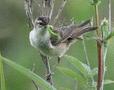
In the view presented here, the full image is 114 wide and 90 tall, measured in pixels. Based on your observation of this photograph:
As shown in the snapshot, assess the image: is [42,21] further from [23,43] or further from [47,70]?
[23,43]

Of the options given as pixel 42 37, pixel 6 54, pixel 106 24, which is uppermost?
pixel 106 24

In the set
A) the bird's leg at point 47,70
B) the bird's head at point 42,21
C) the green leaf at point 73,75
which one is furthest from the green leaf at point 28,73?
the bird's head at point 42,21

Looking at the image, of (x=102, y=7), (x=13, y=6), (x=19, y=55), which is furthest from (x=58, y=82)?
(x=13, y=6)

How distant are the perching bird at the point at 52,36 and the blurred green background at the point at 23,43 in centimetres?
76

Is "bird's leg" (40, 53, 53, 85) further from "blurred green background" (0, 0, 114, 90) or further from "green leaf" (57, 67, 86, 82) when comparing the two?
"blurred green background" (0, 0, 114, 90)

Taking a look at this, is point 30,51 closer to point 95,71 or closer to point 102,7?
point 102,7

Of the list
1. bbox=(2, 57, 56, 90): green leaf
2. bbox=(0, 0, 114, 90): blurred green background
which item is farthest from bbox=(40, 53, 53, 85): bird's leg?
bbox=(0, 0, 114, 90): blurred green background

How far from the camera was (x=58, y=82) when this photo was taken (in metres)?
3.02

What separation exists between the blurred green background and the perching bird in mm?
755

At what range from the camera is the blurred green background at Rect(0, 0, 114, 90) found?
127 inches

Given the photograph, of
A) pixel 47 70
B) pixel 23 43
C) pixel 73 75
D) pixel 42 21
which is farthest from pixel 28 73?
pixel 23 43

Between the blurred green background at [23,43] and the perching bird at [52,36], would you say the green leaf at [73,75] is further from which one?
the blurred green background at [23,43]

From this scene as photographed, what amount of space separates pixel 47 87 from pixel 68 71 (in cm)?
10

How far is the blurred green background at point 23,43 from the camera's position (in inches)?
127
